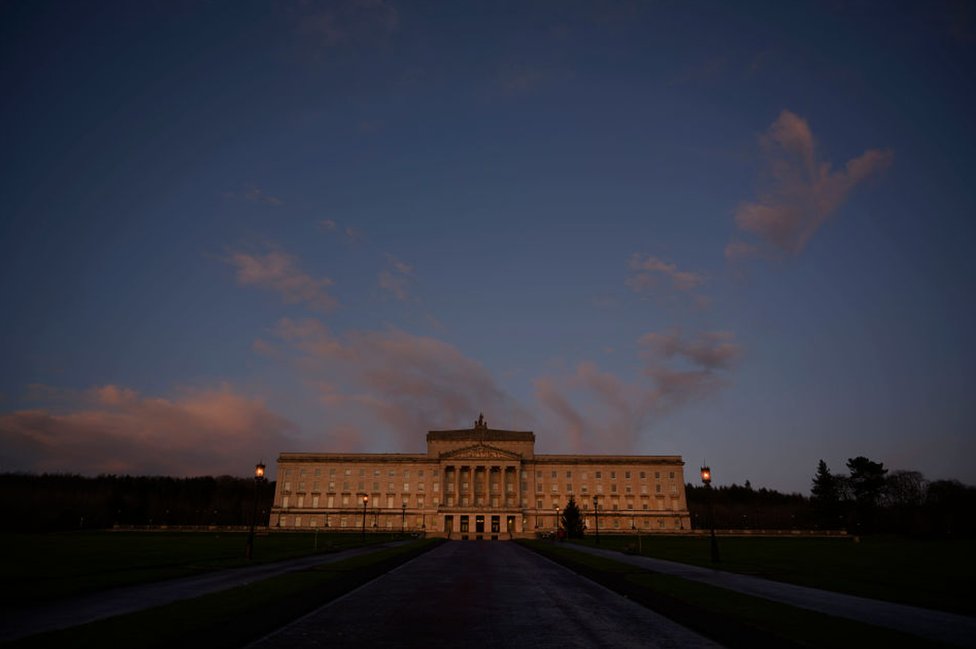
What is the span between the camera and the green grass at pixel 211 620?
1156 centimetres

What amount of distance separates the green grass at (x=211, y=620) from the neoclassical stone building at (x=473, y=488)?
386ft

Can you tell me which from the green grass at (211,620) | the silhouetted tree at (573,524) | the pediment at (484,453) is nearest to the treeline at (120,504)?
the pediment at (484,453)

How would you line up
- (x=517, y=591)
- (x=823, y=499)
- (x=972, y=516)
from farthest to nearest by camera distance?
(x=823, y=499) < (x=972, y=516) < (x=517, y=591)

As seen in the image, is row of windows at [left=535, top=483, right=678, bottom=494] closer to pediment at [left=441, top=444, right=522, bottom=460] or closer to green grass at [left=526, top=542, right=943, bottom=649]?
pediment at [left=441, top=444, right=522, bottom=460]

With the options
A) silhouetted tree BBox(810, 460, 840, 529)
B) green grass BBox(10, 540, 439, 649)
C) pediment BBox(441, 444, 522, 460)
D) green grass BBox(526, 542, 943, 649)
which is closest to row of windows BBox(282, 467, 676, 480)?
pediment BBox(441, 444, 522, 460)

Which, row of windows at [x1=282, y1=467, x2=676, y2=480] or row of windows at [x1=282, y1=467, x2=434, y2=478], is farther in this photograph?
row of windows at [x1=282, y1=467, x2=434, y2=478]

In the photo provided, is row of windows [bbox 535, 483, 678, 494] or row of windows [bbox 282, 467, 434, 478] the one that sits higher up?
row of windows [bbox 282, 467, 434, 478]

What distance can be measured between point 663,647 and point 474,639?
4084 millimetres

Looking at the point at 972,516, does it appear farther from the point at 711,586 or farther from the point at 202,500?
the point at 202,500

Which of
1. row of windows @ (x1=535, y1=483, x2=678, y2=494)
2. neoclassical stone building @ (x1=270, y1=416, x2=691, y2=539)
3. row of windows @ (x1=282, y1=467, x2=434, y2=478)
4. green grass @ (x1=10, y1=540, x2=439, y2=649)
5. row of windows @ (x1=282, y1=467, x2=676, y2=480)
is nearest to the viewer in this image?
green grass @ (x1=10, y1=540, x2=439, y2=649)

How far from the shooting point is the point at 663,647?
39.0 feet

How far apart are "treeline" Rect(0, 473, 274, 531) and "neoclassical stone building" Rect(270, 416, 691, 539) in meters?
13.3

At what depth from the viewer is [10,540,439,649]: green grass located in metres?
11.6

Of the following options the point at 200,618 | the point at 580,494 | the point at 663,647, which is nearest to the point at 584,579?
the point at 663,647
